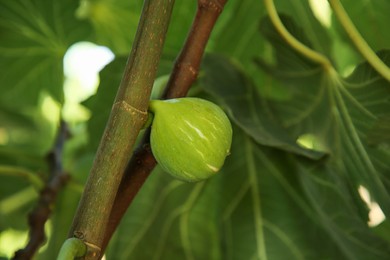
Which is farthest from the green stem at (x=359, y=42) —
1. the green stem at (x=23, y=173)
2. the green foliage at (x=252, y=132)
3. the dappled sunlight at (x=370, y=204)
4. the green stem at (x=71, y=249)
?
the green stem at (x=23, y=173)

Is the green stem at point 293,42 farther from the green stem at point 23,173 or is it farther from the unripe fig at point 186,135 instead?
the green stem at point 23,173

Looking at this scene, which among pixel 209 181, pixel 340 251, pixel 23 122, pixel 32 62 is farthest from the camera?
pixel 23 122

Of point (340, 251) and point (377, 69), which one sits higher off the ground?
point (377, 69)

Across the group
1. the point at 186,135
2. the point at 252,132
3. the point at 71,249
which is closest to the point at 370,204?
the point at 252,132

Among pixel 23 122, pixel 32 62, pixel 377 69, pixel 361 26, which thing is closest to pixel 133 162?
pixel 377 69

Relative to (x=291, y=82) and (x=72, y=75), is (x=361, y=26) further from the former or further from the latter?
(x=72, y=75)

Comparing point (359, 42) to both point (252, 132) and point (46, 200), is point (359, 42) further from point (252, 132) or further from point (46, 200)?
point (46, 200)
